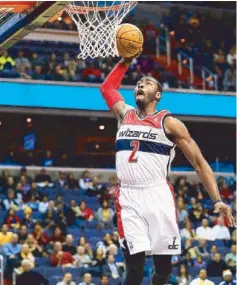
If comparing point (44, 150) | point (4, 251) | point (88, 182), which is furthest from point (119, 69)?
point (44, 150)

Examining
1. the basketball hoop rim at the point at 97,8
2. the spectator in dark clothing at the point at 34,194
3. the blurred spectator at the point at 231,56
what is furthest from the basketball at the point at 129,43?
the blurred spectator at the point at 231,56

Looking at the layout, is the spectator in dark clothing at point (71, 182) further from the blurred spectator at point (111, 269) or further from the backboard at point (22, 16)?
the backboard at point (22, 16)

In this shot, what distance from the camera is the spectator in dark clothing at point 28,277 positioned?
666 inches

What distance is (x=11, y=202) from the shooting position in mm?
21359

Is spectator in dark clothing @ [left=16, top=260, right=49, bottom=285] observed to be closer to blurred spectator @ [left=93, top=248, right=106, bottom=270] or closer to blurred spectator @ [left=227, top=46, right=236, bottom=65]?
blurred spectator @ [left=93, top=248, right=106, bottom=270]

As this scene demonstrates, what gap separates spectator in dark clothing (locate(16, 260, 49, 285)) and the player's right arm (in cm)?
835

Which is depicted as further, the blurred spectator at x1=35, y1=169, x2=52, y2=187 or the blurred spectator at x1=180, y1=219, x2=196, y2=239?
the blurred spectator at x1=35, y1=169, x2=52, y2=187

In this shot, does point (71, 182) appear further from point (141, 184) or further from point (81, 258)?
point (141, 184)

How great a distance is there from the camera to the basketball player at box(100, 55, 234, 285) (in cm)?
859

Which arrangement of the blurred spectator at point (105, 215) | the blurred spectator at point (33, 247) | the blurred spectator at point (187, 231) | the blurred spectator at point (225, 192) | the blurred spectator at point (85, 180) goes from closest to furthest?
the blurred spectator at point (33, 247) → the blurred spectator at point (187, 231) → the blurred spectator at point (105, 215) → the blurred spectator at point (85, 180) → the blurred spectator at point (225, 192)

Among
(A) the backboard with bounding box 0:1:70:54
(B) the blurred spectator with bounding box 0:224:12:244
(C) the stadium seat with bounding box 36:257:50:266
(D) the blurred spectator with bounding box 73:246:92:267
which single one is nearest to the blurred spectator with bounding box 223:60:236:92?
(D) the blurred spectator with bounding box 73:246:92:267

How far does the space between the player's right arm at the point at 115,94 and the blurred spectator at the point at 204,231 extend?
43.3 ft

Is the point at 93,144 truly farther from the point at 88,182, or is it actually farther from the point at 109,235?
the point at 109,235

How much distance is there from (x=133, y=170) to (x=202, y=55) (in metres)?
20.9
